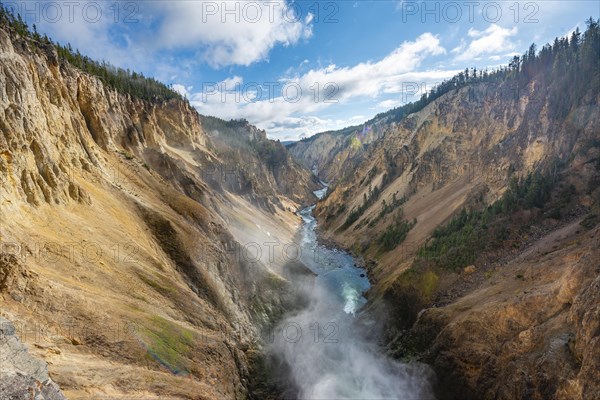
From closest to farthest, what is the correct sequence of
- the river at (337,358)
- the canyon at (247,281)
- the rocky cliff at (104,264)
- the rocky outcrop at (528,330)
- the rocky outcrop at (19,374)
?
the rocky outcrop at (19,374)
the rocky cliff at (104,264)
the canyon at (247,281)
the rocky outcrop at (528,330)
the river at (337,358)

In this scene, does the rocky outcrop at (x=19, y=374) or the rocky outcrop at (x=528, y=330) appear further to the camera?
the rocky outcrop at (x=528, y=330)

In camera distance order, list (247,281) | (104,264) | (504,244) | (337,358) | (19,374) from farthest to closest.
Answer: (504,244)
(247,281)
(337,358)
(104,264)
(19,374)

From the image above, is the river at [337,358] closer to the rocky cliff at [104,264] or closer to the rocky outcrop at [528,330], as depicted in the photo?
the rocky outcrop at [528,330]

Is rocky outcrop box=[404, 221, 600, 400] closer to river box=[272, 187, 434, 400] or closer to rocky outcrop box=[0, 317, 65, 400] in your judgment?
river box=[272, 187, 434, 400]

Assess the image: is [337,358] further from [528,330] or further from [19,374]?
[19,374]

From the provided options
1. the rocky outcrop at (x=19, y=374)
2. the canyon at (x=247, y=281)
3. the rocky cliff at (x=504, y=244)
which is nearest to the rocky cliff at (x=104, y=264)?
the canyon at (x=247, y=281)

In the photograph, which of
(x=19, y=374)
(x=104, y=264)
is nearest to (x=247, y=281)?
(x=104, y=264)
